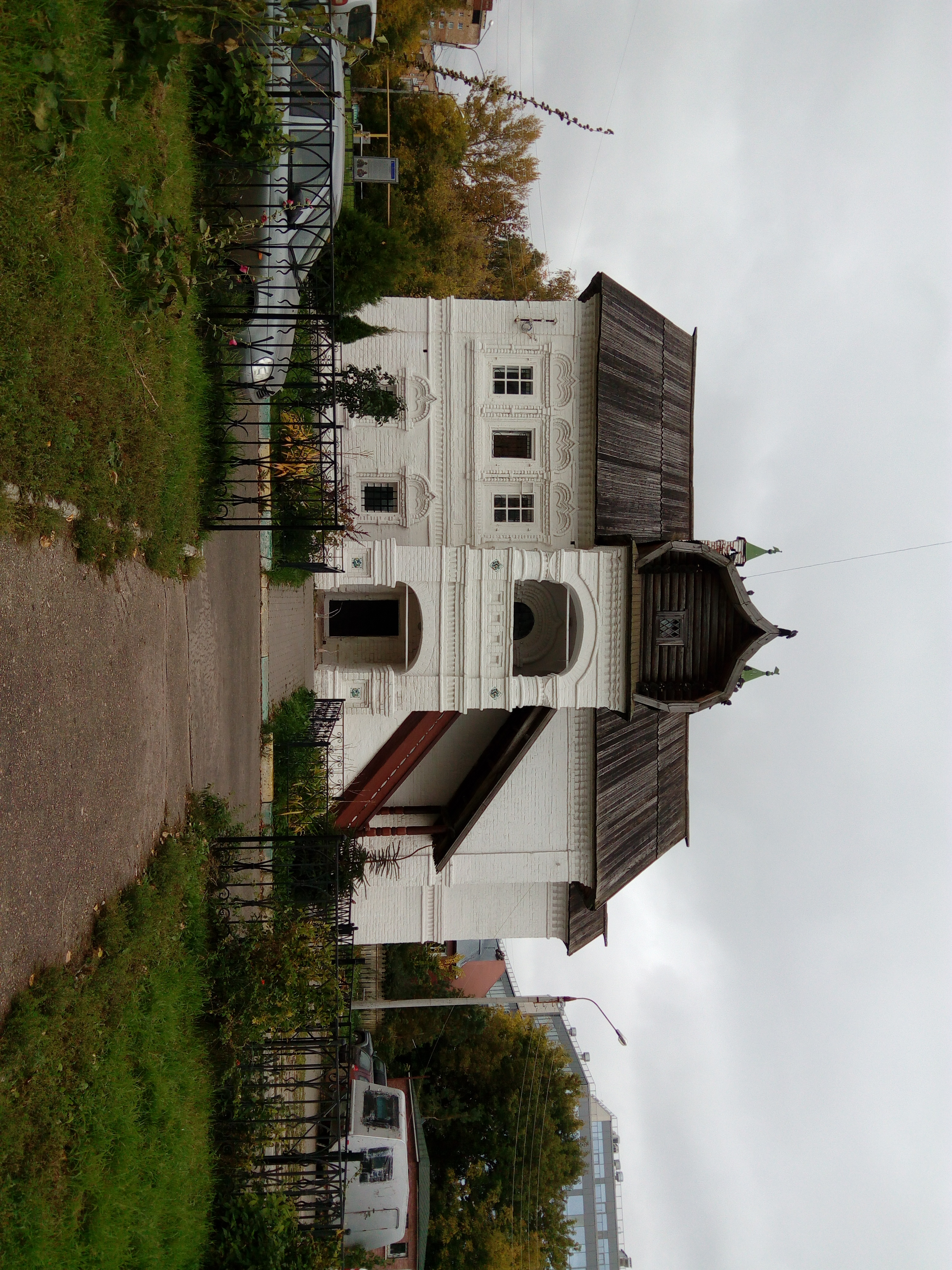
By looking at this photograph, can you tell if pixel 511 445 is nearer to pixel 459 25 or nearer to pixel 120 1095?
pixel 120 1095

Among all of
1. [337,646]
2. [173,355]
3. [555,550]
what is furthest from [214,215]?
[337,646]

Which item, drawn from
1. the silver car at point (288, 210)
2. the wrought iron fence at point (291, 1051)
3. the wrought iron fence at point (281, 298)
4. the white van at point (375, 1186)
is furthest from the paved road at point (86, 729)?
the white van at point (375, 1186)

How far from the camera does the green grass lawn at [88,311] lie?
20.0ft

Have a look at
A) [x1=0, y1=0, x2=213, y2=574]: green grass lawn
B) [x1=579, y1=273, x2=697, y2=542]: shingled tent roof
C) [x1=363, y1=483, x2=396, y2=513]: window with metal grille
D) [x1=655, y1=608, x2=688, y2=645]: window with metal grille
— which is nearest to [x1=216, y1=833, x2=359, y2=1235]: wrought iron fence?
[x1=0, y1=0, x2=213, y2=574]: green grass lawn

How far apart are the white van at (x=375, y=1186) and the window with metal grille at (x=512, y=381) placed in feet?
60.5

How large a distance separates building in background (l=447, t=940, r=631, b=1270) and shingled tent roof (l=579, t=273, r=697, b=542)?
27954mm

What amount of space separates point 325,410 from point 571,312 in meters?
6.66

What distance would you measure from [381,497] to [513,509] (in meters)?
3.32

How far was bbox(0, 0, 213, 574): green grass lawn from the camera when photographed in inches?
239

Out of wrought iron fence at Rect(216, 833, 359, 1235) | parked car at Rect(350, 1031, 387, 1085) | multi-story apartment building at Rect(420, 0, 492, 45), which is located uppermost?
multi-story apartment building at Rect(420, 0, 492, 45)

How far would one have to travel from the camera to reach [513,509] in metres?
19.2

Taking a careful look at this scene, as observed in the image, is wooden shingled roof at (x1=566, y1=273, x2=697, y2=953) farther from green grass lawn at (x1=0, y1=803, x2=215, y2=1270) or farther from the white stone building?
green grass lawn at (x1=0, y1=803, x2=215, y2=1270)

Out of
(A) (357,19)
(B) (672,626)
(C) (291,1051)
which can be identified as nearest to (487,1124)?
(C) (291,1051)

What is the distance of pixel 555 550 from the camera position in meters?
16.6
